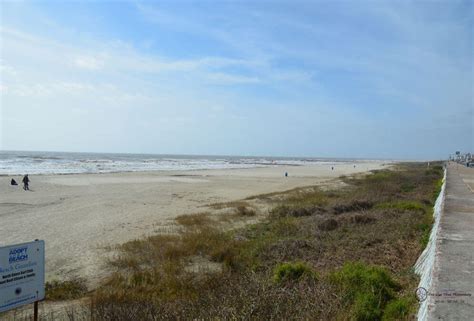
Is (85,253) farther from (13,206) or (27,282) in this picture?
(13,206)

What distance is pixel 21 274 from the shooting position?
4.09 m

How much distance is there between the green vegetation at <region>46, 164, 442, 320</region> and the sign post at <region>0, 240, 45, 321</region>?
3.53ft

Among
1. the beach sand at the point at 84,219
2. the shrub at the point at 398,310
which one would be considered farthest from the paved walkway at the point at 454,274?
the beach sand at the point at 84,219

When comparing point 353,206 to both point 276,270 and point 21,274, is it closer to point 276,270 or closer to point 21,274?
point 276,270

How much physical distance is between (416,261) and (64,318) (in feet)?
22.8

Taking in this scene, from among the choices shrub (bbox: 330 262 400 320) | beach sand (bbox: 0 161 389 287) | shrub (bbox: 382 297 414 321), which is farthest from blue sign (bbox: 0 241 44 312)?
shrub (bbox: 382 297 414 321)

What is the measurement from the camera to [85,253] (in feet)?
34.9

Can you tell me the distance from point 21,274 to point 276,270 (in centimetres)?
450

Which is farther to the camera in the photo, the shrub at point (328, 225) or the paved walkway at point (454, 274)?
the shrub at point (328, 225)

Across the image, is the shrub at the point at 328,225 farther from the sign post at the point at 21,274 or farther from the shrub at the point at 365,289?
the sign post at the point at 21,274

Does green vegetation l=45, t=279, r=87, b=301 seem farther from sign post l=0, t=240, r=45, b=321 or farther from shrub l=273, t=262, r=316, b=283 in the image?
shrub l=273, t=262, r=316, b=283

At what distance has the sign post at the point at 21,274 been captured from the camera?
390 centimetres

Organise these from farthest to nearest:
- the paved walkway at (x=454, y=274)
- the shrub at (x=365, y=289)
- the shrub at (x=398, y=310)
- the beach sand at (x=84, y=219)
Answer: the beach sand at (x=84, y=219), the shrub at (x=365, y=289), the shrub at (x=398, y=310), the paved walkway at (x=454, y=274)

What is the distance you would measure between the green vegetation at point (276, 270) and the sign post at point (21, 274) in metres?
1.08
